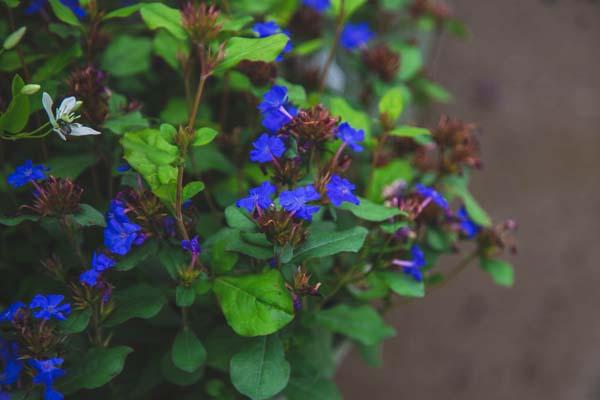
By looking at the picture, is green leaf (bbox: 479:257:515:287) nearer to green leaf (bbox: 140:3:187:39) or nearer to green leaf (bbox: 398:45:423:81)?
green leaf (bbox: 398:45:423:81)

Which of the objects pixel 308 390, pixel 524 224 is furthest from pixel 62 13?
pixel 524 224

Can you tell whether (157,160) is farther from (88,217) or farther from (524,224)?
(524,224)

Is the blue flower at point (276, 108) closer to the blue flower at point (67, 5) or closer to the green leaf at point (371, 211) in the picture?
the green leaf at point (371, 211)

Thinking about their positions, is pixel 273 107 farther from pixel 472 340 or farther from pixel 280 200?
pixel 472 340

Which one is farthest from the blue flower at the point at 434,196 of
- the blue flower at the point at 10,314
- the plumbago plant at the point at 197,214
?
the blue flower at the point at 10,314

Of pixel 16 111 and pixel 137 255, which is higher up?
pixel 16 111

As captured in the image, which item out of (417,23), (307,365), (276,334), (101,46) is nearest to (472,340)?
(417,23)
